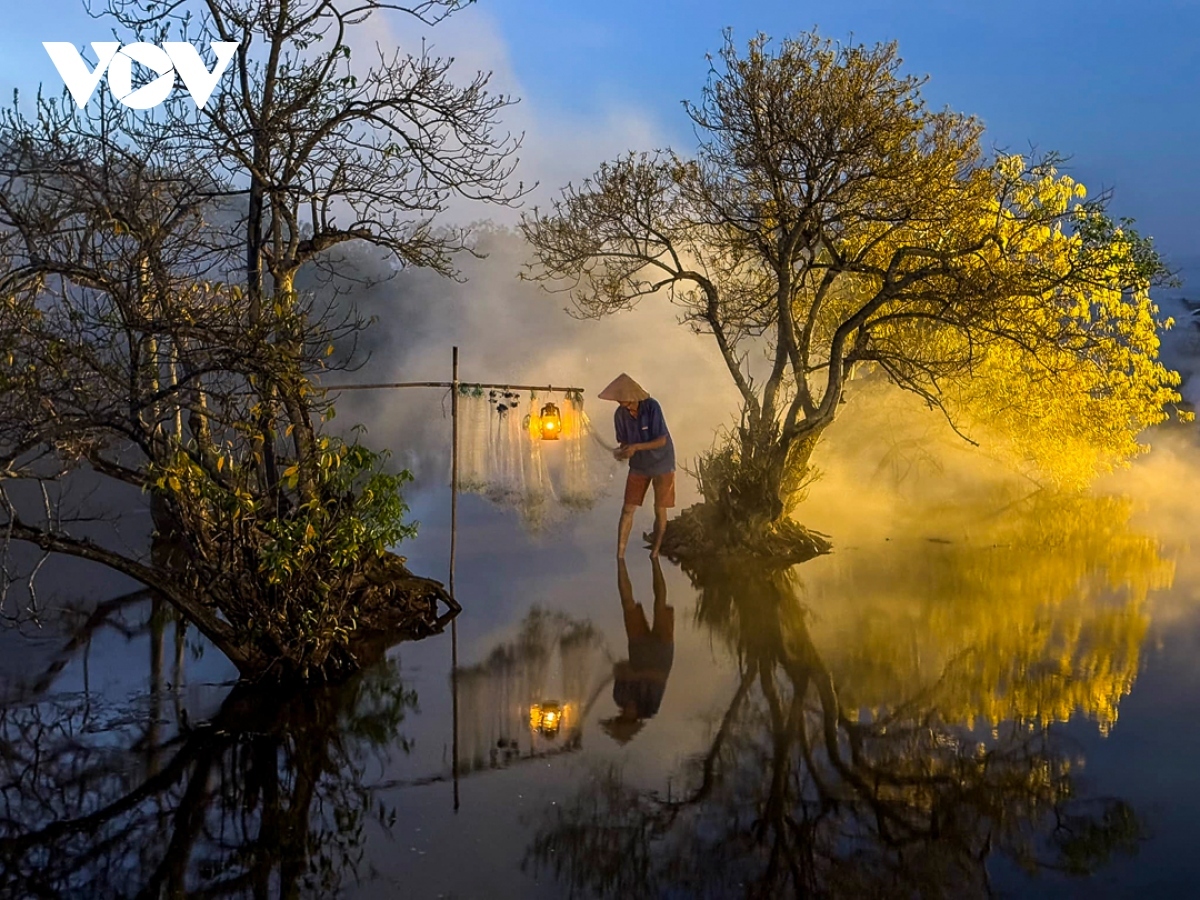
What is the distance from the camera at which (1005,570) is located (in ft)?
36.3

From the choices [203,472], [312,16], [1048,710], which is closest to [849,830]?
[1048,710]

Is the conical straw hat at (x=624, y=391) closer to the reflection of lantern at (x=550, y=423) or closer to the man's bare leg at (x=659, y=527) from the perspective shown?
the reflection of lantern at (x=550, y=423)

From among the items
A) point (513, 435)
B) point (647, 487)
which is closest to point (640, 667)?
point (513, 435)

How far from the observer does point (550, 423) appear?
10445 millimetres

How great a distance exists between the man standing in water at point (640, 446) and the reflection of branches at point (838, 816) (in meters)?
4.87

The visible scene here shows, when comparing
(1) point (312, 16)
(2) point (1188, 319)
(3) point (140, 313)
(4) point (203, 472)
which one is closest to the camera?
(3) point (140, 313)

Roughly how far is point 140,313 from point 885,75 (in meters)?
7.86

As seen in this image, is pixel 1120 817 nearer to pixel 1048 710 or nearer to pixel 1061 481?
pixel 1048 710

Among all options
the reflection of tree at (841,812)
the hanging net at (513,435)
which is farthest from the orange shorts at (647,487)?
the reflection of tree at (841,812)

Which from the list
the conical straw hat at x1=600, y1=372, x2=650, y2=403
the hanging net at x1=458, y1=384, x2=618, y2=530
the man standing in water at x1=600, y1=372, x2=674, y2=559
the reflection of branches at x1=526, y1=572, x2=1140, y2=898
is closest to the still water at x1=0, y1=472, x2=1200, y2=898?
the reflection of branches at x1=526, y1=572, x2=1140, y2=898

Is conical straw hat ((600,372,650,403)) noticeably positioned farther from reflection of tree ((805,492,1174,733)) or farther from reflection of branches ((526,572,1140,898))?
reflection of branches ((526,572,1140,898))

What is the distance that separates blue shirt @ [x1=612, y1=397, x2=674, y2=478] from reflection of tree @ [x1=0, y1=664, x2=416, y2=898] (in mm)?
5001

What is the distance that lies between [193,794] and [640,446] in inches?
257

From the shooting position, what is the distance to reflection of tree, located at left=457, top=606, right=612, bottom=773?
578 cm
